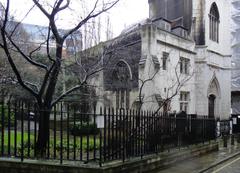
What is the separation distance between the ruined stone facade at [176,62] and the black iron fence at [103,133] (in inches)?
427

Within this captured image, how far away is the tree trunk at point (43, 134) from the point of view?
10773mm

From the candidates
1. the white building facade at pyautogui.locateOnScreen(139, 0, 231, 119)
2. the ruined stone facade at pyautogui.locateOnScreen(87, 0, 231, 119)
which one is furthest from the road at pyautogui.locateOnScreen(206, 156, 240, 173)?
the white building facade at pyautogui.locateOnScreen(139, 0, 231, 119)

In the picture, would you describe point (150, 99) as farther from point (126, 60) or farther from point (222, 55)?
point (222, 55)

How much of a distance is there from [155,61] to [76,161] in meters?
18.4

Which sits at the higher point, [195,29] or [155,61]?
[195,29]

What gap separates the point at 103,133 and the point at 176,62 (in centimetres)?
2034

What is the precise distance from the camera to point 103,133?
36.3ft

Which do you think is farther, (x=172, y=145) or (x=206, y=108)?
(x=206, y=108)

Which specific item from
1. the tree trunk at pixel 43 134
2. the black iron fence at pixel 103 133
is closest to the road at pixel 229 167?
the black iron fence at pixel 103 133

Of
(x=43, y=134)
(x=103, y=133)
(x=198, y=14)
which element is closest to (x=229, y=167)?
(x=103, y=133)

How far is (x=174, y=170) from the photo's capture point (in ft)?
40.4

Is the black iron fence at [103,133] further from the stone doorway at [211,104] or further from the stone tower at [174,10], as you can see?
the stone doorway at [211,104]

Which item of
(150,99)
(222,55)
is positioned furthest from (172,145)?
(222,55)

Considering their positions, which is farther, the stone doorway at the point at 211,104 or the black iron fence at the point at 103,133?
the stone doorway at the point at 211,104
